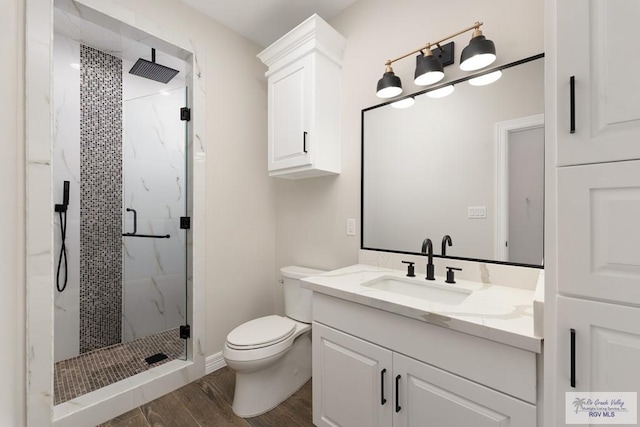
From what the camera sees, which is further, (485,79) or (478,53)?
(485,79)

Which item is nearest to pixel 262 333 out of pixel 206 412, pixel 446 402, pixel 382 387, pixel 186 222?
pixel 206 412

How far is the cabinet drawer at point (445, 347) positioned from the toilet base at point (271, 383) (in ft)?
2.16

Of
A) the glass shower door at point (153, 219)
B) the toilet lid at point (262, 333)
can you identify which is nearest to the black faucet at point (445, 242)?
the toilet lid at point (262, 333)

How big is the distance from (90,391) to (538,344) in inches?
94.7

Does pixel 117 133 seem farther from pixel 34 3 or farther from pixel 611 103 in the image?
pixel 611 103

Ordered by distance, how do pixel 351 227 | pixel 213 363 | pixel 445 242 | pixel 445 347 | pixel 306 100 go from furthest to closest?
1. pixel 213 363
2. pixel 351 227
3. pixel 306 100
4. pixel 445 242
5. pixel 445 347

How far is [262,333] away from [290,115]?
144 cm

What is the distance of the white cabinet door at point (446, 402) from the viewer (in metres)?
0.90

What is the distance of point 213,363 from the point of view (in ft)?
7.01

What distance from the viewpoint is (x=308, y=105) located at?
1.88m

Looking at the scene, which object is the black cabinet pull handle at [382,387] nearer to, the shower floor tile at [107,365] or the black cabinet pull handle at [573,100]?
the black cabinet pull handle at [573,100]

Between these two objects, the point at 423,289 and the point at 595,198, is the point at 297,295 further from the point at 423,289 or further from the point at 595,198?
the point at 595,198

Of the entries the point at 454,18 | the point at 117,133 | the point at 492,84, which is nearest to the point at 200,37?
the point at 117,133

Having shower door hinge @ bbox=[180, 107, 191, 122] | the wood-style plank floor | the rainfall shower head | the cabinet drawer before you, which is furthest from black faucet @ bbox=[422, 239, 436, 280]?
the rainfall shower head
